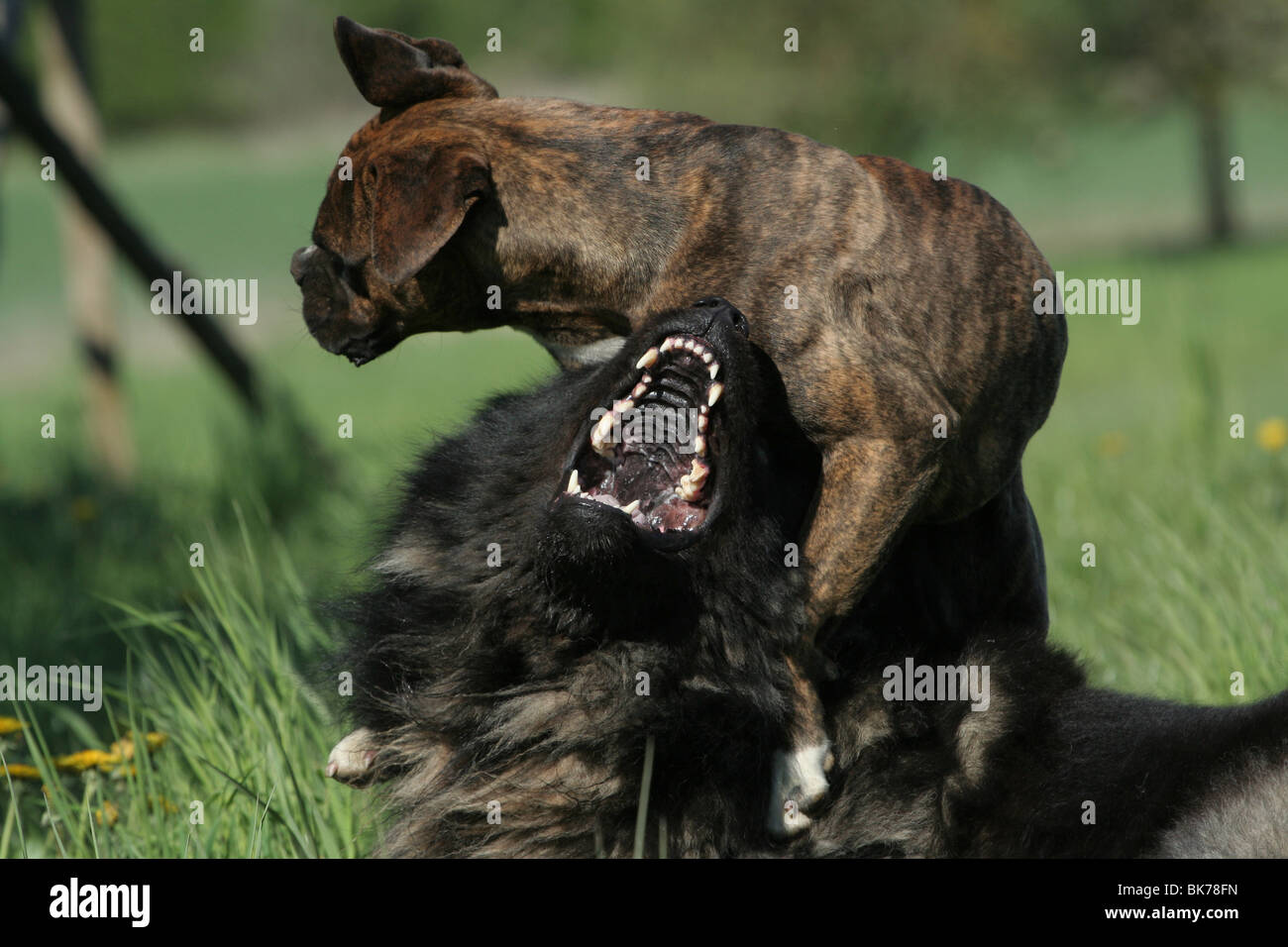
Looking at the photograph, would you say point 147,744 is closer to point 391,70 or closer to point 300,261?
point 300,261

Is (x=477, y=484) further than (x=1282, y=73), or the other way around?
(x=1282, y=73)

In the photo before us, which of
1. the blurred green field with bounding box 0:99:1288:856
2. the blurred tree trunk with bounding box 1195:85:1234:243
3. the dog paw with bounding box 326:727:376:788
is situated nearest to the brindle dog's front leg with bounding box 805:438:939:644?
the blurred green field with bounding box 0:99:1288:856

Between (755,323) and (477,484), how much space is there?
73 centimetres

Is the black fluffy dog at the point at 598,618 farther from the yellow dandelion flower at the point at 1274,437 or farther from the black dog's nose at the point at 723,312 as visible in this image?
the yellow dandelion flower at the point at 1274,437

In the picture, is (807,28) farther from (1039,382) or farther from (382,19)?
(382,19)

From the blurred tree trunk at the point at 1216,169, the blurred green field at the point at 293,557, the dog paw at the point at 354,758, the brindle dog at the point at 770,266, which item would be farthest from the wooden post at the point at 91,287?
the blurred tree trunk at the point at 1216,169

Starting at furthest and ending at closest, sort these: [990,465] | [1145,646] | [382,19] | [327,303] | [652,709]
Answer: [382,19], [1145,646], [327,303], [990,465], [652,709]

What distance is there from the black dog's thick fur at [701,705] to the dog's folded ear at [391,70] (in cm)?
107

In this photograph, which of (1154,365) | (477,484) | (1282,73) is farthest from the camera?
(1282,73)

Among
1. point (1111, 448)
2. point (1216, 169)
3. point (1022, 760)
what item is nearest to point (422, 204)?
point (1022, 760)

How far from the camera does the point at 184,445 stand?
32.8ft

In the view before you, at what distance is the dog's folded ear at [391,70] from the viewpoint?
11.8ft

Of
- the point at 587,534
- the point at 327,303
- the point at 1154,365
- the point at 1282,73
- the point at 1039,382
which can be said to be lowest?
the point at 587,534
